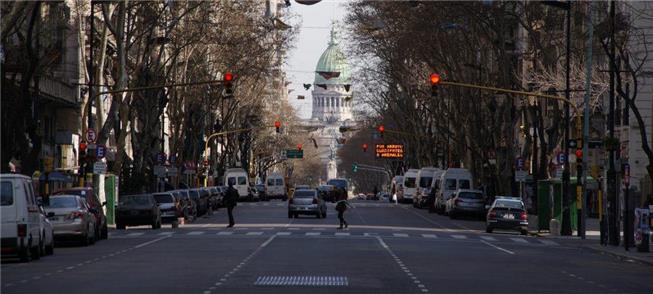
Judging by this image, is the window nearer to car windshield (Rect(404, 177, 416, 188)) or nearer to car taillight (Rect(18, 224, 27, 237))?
car windshield (Rect(404, 177, 416, 188))

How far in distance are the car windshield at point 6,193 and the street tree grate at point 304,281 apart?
7.74 m

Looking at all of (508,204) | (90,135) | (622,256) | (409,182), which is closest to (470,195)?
(508,204)

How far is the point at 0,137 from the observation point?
47594mm

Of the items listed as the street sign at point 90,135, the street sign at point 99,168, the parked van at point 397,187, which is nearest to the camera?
the street sign at point 90,135

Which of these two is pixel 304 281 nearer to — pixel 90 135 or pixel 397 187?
pixel 90 135

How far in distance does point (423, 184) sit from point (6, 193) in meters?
73.4

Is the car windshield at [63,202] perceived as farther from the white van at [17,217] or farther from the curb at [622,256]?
the curb at [622,256]

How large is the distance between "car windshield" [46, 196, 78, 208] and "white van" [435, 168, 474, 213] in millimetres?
44518

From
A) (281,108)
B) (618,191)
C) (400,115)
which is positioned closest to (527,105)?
(618,191)

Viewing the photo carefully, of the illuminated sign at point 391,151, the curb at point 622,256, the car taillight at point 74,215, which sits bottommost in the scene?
the curb at point 622,256

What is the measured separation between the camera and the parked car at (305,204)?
7219cm

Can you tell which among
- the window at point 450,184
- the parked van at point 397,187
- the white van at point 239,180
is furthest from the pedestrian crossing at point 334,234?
the parked van at point 397,187

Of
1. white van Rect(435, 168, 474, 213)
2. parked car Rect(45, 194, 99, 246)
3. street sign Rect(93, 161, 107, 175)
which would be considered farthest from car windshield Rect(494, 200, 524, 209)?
white van Rect(435, 168, 474, 213)

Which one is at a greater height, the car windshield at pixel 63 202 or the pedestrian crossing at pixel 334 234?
the car windshield at pixel 63 202
